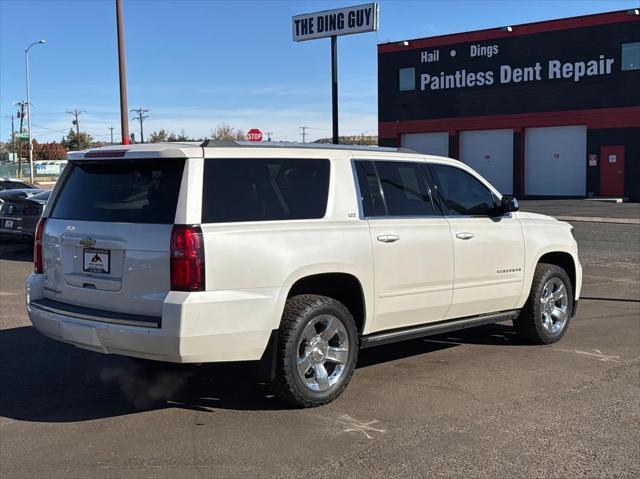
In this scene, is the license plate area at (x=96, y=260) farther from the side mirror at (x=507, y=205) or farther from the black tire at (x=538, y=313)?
the black tire at (x=538, y=313)

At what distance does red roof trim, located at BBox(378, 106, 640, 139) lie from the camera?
3494 cm

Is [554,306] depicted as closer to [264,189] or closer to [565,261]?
[565,261]

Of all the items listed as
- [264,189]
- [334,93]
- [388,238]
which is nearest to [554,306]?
[388,238]

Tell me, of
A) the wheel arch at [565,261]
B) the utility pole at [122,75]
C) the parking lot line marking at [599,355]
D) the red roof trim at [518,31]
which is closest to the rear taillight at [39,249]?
the wheel arch at [565,261]

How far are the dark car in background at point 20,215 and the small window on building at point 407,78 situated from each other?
31593mm

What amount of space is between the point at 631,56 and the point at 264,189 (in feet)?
113

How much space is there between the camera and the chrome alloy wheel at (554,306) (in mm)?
7059

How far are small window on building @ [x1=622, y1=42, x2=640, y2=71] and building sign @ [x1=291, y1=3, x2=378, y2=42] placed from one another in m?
19.4

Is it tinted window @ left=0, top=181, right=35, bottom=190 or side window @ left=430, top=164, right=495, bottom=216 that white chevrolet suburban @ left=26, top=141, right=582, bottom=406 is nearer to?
side window @ left=430, top=164, right=495, bottom=216

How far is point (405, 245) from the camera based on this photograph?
564cm

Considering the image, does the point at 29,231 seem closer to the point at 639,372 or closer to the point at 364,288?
the point at 364,288

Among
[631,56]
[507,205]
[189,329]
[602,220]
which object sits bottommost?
[602,220]

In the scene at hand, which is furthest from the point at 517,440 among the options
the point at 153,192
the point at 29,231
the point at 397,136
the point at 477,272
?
the point at 397,136

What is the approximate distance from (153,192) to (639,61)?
115ft
